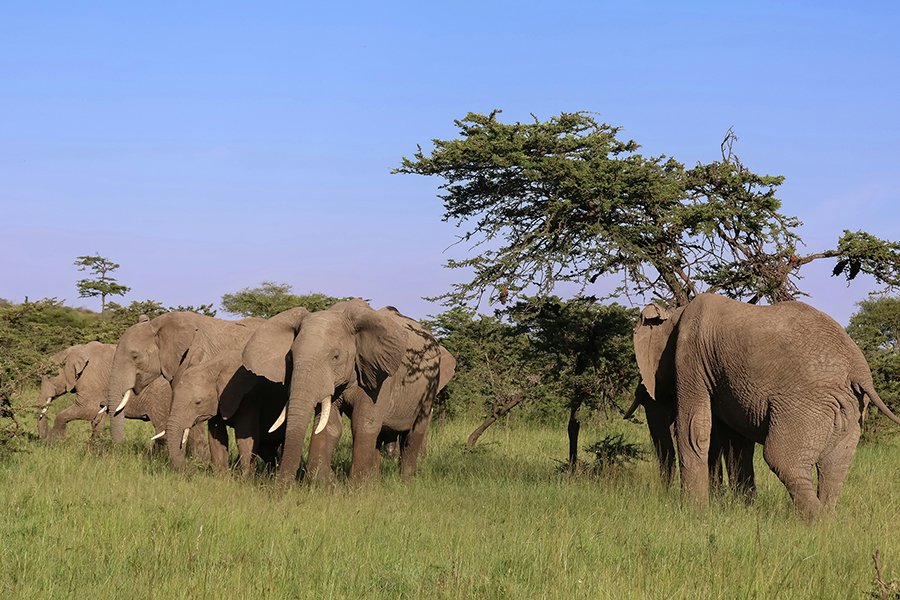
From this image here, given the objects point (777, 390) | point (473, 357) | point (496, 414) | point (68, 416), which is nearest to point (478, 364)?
point (473, 357)

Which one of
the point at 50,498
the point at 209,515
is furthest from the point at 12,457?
the point at 209,515

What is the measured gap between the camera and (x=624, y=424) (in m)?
21.2

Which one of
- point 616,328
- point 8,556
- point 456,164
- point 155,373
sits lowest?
point 8,556

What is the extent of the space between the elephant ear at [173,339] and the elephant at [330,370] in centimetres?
301

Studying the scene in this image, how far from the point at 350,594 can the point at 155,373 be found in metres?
9.09

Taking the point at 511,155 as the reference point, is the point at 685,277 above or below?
below

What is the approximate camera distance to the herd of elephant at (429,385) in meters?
9.66

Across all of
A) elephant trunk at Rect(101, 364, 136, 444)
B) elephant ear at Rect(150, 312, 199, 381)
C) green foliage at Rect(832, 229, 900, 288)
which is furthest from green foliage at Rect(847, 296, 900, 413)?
elephant trunk at Rect(101, 364, 136, 444)

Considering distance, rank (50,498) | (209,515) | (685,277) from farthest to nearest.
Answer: (685,277) < (50,498) < (209,515)

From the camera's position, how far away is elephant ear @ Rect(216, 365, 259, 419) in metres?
12.5

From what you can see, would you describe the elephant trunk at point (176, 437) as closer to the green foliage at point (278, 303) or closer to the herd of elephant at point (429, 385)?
the herd of elephant at point (429, 385)

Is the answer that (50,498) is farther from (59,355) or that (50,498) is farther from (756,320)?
(59,355)

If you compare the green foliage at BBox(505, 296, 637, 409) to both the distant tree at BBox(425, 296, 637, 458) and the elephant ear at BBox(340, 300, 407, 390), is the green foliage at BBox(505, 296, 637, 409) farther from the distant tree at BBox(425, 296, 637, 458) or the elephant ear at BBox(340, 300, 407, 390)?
the elephant ear at BBox(340, 300, 407, 390)

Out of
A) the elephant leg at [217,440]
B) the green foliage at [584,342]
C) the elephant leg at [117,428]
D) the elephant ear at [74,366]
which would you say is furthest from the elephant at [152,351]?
the elephant ear at [74,366]
